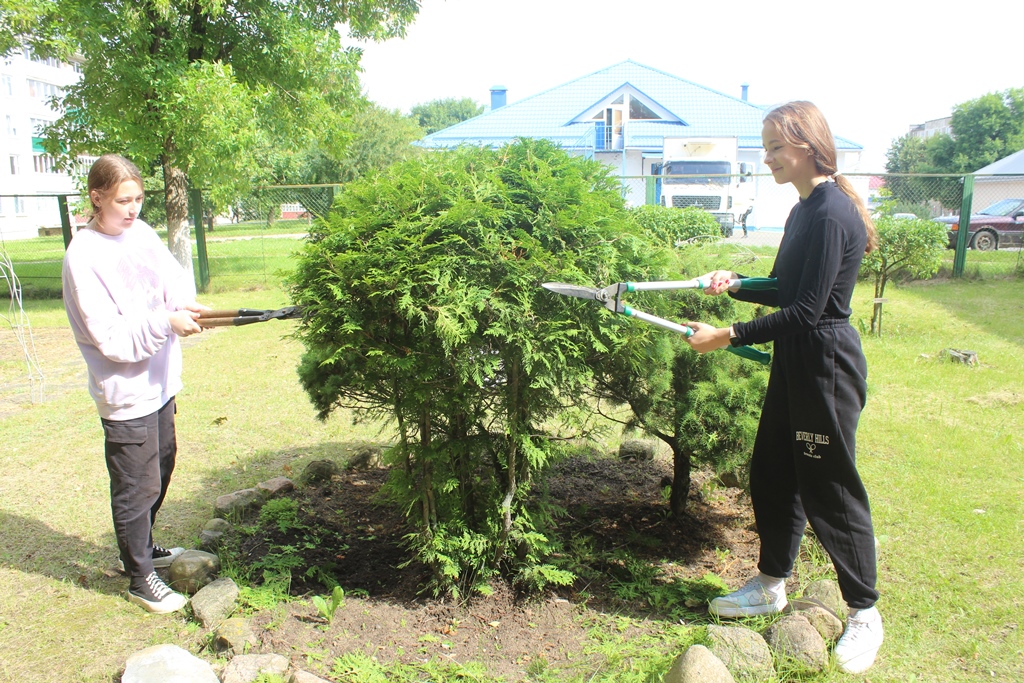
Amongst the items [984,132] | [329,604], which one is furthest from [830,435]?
[984,132]

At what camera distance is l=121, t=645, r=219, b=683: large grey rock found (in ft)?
8.47

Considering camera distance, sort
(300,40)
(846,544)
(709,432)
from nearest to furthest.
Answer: (846,544), (709,432), (300,40)

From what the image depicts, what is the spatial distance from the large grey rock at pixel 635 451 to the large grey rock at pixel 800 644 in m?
2.27

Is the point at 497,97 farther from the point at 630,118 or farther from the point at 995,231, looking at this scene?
the point at 995,231

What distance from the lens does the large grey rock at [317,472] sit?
15.3 feet

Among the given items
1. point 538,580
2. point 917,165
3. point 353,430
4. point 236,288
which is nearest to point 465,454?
point 538,580

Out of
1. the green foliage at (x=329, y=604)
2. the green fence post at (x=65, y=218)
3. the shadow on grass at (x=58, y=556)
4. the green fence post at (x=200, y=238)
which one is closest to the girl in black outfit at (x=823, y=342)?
the green foliage at (x=329, y=604)

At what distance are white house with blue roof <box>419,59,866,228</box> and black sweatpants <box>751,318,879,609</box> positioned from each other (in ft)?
102

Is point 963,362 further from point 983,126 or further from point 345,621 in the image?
point 983,126

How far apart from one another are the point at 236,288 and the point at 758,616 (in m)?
13.2

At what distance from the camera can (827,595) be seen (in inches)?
123

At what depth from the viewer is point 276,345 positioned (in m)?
8.82

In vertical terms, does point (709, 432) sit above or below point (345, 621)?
above

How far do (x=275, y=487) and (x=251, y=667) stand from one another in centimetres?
182
